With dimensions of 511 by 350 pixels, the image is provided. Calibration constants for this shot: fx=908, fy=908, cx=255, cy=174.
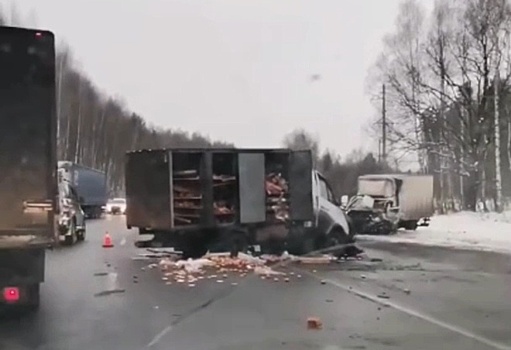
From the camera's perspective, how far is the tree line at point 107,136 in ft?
230

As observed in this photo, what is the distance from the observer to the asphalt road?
33.7ft

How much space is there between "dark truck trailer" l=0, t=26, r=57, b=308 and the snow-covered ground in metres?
19.3

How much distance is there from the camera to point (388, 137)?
57.3m

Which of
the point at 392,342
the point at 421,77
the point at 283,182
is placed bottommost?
the point at 392,342

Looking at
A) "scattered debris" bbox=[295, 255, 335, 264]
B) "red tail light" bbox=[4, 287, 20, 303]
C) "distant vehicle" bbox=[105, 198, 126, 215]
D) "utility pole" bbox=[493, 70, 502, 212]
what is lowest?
"scattered debris" bbox=[295, 255, 335, 264]

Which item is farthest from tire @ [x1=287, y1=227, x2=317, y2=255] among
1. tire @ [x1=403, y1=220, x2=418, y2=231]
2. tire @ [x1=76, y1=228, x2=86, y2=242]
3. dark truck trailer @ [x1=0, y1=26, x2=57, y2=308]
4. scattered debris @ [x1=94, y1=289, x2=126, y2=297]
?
tire @ [x1=403, y1=220, x2=418, y2=231]

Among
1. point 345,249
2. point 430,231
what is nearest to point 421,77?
point 430,231

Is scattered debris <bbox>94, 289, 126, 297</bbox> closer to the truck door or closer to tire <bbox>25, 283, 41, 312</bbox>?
tire <bbox>25, 283, 41, 312</bbox>

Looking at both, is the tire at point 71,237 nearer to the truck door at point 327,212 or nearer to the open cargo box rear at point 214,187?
the open cargo box rear at point 214,187

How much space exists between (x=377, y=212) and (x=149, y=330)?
27.9 metres

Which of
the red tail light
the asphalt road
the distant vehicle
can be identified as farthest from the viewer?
the distant vehicle

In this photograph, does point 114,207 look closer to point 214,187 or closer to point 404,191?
point 404,191

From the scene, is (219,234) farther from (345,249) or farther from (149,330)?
(149,330)

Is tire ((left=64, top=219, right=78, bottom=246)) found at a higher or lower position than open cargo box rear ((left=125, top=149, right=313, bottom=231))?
lower
